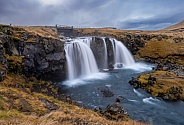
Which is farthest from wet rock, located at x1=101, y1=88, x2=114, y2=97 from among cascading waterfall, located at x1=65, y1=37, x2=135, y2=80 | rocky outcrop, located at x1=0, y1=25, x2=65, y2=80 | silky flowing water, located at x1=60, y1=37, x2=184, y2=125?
rocky outcrop, located at x1=0, y1=25, x2=65, y2=80

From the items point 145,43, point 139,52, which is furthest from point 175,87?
point 145,43

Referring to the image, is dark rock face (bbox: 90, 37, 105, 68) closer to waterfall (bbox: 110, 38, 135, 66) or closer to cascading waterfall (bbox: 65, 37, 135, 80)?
cascading waterfall (bbox: 65, 37, 135, 80)

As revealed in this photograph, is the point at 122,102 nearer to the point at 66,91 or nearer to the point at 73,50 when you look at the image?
the point at 66,91

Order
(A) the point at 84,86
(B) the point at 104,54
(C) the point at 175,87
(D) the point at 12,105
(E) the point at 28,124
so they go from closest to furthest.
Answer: (E) the point at 28,124, (D) the point at 12,105, (C) the point at 175,87, (A) the point at 84,86, (B) the point at 104,54

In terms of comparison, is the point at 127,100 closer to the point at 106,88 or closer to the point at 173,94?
the point at 106,88

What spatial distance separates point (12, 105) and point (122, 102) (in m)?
17.3

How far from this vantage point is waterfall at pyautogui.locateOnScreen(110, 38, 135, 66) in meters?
62.8

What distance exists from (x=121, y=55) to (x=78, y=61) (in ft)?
68.5

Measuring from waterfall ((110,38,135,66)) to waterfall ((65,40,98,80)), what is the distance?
13510 millimetres

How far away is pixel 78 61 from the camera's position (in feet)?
158

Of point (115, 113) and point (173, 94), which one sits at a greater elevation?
point (115, 113)

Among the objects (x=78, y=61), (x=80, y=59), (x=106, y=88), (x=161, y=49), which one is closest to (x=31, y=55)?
(x=78, y=61)

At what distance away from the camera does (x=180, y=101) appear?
3052 cm

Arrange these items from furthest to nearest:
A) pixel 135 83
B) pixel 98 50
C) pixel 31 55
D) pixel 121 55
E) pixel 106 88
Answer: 1. pixel 121 55
2. pixel 98 50
3. pixel 135 83
4. pixel 31 55
5. pixel 106 88
